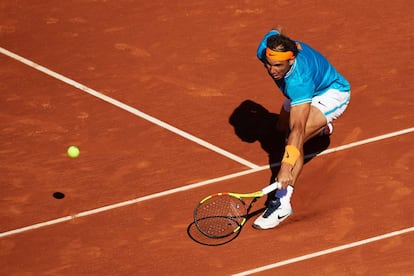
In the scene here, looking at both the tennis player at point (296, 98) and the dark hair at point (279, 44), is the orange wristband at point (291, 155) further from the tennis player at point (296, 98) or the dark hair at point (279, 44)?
the dark hair at point (279, 44)

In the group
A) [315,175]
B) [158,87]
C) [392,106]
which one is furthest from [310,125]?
[158,87]

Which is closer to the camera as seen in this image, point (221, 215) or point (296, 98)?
point (296, 98)

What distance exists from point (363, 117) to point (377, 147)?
0.69 meters

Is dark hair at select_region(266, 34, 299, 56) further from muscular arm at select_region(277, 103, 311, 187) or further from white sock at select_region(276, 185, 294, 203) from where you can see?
white sock at select_region(276, 185, 294, 203)

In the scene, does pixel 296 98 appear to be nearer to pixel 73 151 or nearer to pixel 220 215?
pixel 220 215

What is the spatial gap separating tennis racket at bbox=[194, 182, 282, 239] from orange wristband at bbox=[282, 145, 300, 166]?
2.91 feet

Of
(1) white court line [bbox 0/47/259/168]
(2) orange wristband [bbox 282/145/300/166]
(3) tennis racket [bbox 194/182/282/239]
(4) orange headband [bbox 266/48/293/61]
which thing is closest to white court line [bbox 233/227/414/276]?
(3) tennis racket [bbox 194/182/282/239]

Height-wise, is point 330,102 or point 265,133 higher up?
point 330,102

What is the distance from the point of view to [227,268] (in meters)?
11.2

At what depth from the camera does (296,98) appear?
1114 cm

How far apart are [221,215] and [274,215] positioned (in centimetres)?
68

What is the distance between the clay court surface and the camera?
1145cm

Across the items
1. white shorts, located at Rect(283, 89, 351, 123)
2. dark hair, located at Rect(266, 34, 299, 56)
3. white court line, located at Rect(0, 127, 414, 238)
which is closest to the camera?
dark hair, located at Rect(266, 34, 299, 56)

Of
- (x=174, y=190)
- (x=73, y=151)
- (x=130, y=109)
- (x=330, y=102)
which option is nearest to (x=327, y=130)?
(x=330, y=102)
